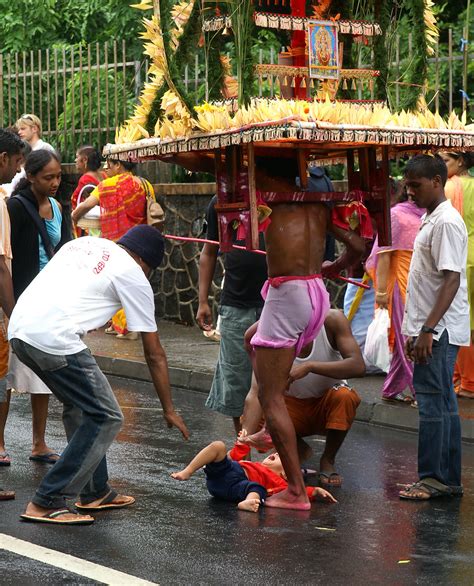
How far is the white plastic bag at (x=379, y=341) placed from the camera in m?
10.5

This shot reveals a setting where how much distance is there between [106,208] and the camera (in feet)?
44.5

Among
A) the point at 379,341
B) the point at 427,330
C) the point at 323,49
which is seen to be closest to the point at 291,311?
the point at 427,330

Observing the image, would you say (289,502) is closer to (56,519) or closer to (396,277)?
(56,519)

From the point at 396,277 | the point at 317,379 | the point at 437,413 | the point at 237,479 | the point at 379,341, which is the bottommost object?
the point at 237,479

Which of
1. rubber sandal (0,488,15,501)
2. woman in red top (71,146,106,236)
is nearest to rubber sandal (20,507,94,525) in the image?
rubber sandal (0,488,15,501)

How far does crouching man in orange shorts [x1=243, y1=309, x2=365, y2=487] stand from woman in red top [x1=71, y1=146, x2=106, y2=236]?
7008 millimetres

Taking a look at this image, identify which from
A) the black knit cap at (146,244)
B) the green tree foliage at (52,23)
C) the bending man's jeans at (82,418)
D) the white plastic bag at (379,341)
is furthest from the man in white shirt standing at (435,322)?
the green tree foliage at (52,23)

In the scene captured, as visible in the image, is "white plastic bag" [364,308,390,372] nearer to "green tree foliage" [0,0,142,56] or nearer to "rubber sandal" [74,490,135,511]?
"rubber sandal" [74,490,135,511]

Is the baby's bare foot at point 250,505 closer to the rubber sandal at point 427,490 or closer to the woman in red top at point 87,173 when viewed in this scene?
the rubber sandal at point 427,490

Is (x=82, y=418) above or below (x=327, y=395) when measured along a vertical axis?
above

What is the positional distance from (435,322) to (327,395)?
2.97 feet

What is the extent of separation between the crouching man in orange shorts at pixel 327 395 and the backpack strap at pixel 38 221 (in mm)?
1627

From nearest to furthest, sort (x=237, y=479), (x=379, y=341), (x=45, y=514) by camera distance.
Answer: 1. (x=45, y=514)
2. (x=237, y=479)
3. (x=379, y=341)

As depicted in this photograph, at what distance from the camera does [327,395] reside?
7719 mm
